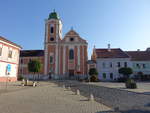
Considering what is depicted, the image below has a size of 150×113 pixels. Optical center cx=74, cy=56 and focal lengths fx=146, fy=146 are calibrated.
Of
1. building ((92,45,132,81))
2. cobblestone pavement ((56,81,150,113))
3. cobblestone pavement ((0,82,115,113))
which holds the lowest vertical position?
cobblestone pavement ((56,81,150,113))

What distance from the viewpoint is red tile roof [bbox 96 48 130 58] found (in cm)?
4527

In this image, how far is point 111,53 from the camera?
153 feet

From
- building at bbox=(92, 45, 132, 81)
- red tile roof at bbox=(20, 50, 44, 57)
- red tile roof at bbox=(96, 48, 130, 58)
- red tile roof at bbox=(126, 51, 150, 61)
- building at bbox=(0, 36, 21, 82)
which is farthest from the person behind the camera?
red tile roof at bbox=(20, 50, 44, 57)

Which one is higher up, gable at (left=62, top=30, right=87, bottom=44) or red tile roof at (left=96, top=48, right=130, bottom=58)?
gable at (left=62, top=30, right=87, bottom=44)

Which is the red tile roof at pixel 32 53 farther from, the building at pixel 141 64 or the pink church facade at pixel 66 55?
the building at pixel 141 64

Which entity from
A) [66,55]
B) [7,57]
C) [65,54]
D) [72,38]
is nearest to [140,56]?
[72,38]

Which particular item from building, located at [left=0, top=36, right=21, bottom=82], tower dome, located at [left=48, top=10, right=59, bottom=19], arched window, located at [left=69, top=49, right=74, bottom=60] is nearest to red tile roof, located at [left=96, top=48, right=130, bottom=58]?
arched window, located at [left=69, top=49, right=74, bottom=60]

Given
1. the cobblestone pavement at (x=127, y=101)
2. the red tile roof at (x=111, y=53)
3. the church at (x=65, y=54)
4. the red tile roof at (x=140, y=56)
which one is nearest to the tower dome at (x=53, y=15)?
the church at (x=65, y=54)

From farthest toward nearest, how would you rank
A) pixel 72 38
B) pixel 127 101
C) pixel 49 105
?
1. pixel 72 38
2. pixel 127 101
3. pixel 49 105

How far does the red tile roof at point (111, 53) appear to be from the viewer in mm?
45269

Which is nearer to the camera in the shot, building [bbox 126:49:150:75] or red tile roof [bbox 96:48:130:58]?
red tile roof [bbox 96:48:130:58]

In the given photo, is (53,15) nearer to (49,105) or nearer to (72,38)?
(72,38)

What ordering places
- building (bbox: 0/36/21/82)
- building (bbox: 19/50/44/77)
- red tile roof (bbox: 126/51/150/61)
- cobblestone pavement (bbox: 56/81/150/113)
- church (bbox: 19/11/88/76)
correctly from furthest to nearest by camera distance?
building (bbox: 19/50/44/77) → red tile roof (bbox: 126/51/150/61) → church (bbox: 19/11/88/76) → building (bbox: 0/36/21/82) → cobblestone pavement (bbox: 56/81/150/113)

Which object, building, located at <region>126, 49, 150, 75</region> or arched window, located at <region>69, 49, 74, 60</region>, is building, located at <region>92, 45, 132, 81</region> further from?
arched window, located at <region>69, 49, 74, 60</region>
